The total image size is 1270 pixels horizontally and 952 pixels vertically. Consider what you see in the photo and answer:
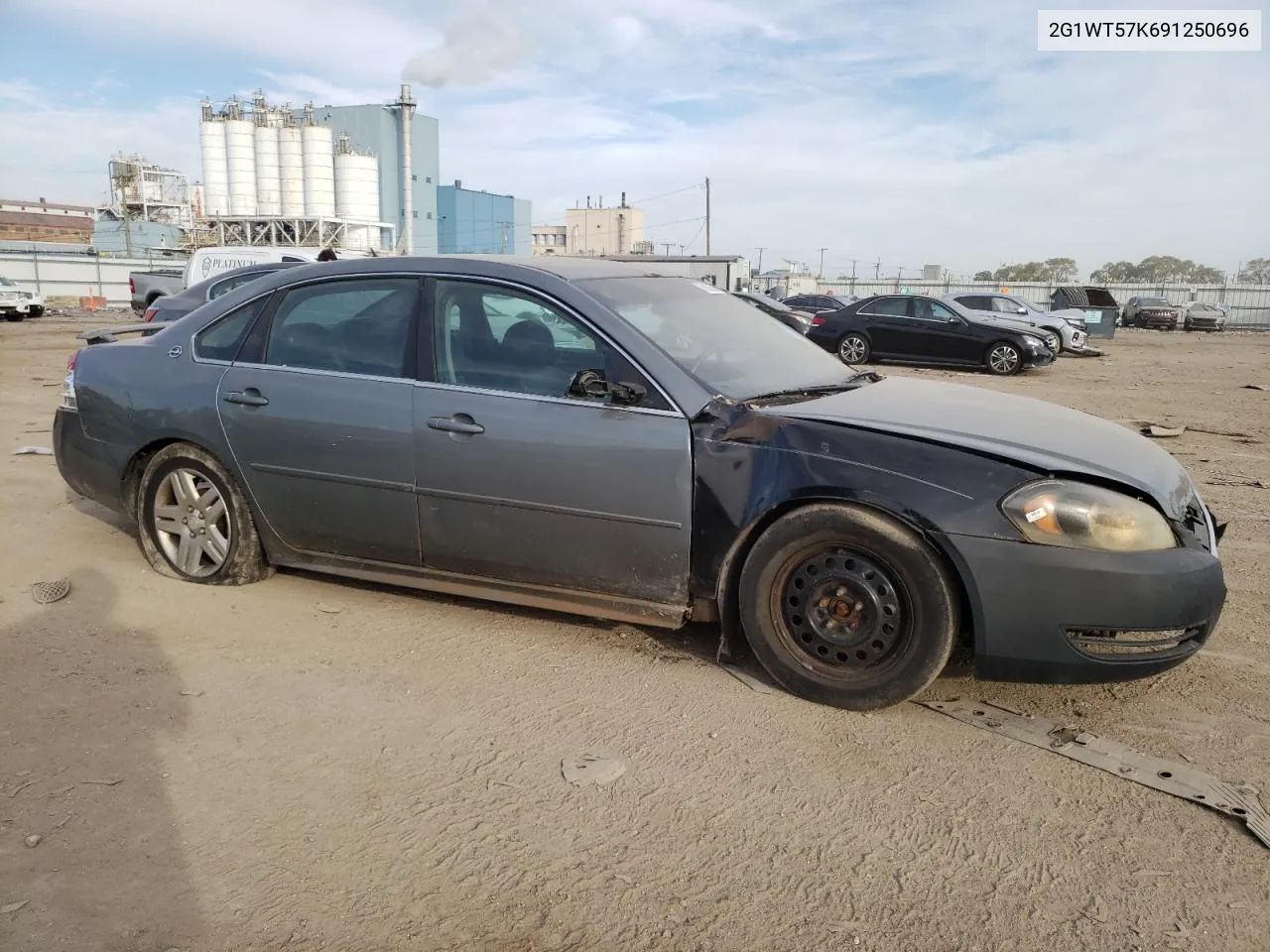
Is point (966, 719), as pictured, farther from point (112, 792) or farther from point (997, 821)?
point (112, 792)

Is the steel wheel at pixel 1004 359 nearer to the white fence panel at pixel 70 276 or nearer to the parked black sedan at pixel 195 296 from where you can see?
the parked black sedan at pixel 195 296

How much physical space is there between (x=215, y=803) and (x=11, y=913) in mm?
561

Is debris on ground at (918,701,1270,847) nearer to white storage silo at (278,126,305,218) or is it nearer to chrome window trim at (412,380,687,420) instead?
chrome window trim at (412,380,687,420)

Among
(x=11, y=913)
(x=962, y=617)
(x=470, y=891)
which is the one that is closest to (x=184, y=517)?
(x=11, y=913)

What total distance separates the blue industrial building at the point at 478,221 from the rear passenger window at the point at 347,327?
65116mm

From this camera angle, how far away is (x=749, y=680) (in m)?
3.48

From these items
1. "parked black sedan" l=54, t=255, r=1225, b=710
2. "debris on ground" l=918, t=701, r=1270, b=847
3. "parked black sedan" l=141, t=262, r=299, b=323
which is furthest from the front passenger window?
"parked black sedan" l=141, t=262, r=299, b=323

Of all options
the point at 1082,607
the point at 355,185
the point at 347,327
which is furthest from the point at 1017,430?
the point at 355,185

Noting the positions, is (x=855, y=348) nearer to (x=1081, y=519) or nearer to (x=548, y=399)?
(x=548, y=399)

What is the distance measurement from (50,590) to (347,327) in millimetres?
1950

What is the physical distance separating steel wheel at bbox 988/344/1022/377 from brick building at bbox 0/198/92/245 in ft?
272

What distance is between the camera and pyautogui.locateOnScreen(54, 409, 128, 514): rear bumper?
4559 millimetres

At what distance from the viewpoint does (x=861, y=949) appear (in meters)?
2.14

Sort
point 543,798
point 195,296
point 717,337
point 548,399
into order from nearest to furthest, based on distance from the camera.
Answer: point 543,798
point 548,399
point 717,337
point 195,296
